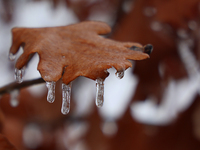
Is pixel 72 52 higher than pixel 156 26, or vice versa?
pixel 72 52

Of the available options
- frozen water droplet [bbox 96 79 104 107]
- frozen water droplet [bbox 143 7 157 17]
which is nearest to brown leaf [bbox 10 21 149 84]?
frozen water droplet [bbox 96 79 104 107]

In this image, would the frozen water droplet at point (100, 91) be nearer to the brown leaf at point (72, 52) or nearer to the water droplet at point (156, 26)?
the brown leaf at point (72, 52)

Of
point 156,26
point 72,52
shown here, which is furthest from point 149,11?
point 72,52

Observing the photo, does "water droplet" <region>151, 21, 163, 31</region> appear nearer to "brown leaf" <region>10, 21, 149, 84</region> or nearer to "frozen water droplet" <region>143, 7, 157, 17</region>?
"frozen water droplet" <region>143, 7, 157, 17</region>

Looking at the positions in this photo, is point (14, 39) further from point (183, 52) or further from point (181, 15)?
point (183, 52)

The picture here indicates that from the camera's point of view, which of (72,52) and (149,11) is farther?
(149,11)

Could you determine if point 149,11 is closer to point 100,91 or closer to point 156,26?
point 156,26

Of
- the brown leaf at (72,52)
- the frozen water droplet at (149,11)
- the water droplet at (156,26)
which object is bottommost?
the water droplet at (156,26)

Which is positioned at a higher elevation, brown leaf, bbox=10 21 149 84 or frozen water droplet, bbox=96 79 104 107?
brown leaf, bbox=10 21 149 84

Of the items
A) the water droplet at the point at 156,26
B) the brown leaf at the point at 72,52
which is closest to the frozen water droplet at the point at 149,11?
the water droplet at the point at 156,26
